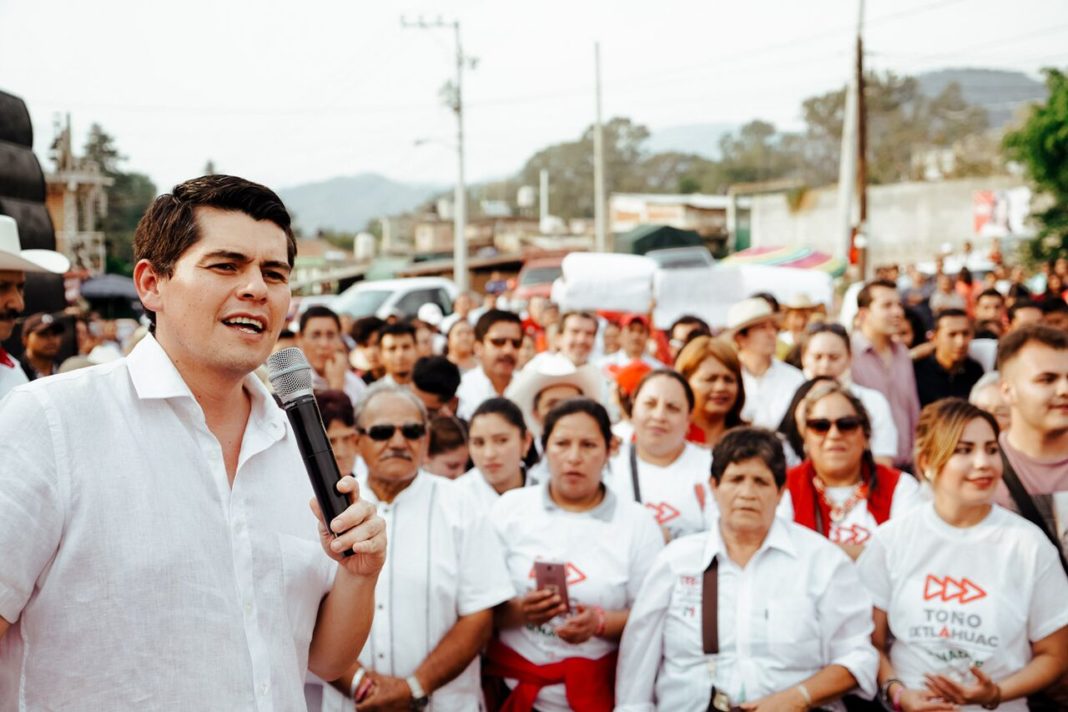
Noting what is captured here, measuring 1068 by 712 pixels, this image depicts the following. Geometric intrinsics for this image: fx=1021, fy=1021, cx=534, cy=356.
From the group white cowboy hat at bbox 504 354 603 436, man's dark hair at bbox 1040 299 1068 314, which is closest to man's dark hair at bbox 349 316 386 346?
white cowboy hat at bbox 504 354 603 436

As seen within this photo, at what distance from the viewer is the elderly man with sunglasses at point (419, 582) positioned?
3.69 m

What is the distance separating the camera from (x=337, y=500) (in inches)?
74.6

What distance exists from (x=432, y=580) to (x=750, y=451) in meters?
1.29

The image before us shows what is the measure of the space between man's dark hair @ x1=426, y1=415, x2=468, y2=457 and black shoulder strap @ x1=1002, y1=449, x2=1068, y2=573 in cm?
253

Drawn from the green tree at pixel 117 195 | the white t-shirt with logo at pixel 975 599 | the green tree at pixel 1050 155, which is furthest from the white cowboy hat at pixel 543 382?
the green tree at pixel 117 195

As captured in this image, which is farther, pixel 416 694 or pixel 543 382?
pixel 543 382

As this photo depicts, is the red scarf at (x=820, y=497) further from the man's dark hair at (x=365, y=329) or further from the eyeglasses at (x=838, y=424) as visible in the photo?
the man's dark hair at (x=365, y=329)

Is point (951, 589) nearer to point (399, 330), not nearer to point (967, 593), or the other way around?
point (967, 593)

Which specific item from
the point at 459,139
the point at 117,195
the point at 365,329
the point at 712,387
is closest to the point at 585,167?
the point at 117,195

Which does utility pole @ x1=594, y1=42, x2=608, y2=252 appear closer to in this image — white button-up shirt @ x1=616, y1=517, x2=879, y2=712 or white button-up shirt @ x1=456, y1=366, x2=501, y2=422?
white button-up shirt @ x1=456, y1=366, x2=501, y2=422

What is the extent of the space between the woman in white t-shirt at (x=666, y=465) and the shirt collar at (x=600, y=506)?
46 centimetres

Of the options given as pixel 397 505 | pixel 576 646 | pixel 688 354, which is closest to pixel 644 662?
pixel 576 646

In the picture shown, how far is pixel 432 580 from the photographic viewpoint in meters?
3.76

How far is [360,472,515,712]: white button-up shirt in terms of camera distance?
372 cm
